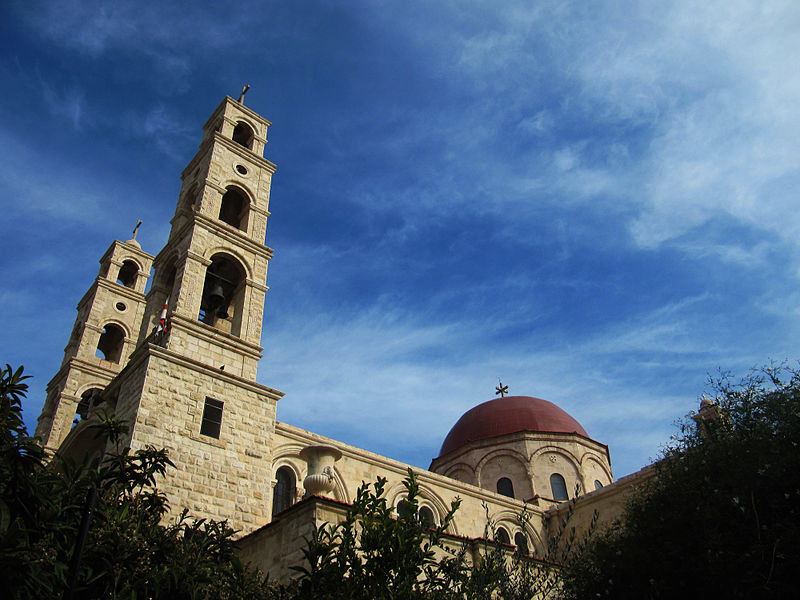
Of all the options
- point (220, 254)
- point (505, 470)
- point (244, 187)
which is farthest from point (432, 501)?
point (244, 187)

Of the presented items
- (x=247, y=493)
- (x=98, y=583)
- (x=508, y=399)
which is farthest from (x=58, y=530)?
(x=508, y=399)

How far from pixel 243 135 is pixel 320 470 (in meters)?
14.6

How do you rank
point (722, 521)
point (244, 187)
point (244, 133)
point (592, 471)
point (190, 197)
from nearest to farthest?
point (722, 521)
point (244, 187)
point (190, 197)
point (244, 133)
point (592, 471)

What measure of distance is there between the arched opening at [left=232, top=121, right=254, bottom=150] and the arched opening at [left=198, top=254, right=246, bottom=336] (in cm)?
550

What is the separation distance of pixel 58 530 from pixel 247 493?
682cm

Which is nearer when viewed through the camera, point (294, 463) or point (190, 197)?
point (294, 463)

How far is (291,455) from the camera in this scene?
53.8 ft

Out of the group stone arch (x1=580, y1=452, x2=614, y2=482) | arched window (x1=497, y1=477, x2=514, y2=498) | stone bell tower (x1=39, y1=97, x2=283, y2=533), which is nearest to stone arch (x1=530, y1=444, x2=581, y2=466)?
stone arch (x1=580, y1=452, x2=614, y2=482)

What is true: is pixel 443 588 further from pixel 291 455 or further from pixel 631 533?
pixel 291 455

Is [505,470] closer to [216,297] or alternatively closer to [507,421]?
[507,421]

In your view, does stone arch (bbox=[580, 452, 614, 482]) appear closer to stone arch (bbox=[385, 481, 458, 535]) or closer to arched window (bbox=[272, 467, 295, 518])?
stone arch (bbox=[385, 481, 458, 535])

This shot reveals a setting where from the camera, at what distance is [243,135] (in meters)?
22.1

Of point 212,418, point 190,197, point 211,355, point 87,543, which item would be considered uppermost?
point 190,197

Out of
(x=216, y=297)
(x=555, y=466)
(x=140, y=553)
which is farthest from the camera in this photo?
(x=555, y=466)
